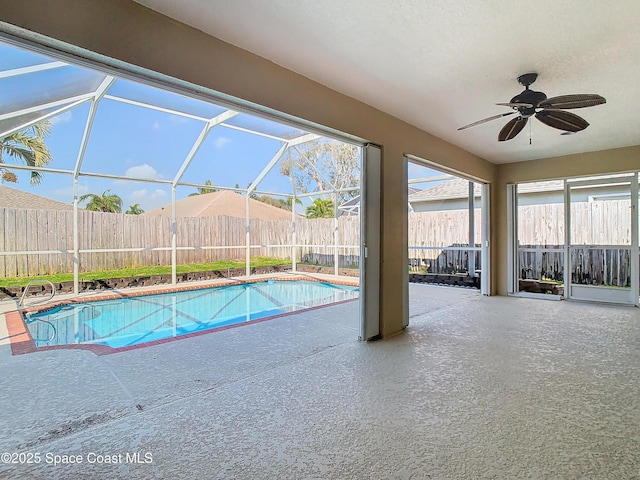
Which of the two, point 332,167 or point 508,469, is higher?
point 332,167

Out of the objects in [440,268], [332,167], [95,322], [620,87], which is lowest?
[95,322]

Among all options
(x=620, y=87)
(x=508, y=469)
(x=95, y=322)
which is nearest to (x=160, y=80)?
(x=508, y=469)

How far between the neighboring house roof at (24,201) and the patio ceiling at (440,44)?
657 cm

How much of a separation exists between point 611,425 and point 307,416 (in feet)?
5.97

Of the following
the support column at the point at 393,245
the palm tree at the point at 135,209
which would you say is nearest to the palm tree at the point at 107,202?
the palm tree at the point at 135,209

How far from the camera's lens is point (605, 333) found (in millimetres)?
4047

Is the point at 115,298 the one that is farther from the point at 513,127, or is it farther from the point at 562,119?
the point at 562,119

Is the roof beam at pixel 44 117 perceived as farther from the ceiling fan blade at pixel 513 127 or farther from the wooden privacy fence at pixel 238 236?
the ceiling fan blade at pixel 513 127

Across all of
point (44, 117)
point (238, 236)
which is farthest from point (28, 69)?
point (238, 236)

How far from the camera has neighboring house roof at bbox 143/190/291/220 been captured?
9.72m

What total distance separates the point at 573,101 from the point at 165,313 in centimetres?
619

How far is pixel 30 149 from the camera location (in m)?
7.13

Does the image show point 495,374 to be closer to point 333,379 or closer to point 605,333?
point 333,379

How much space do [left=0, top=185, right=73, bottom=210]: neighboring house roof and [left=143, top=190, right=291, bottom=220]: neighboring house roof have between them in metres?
2.59
